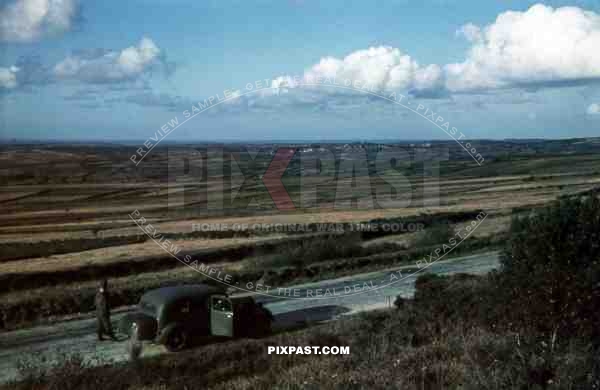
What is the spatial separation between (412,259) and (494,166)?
57.1 metres

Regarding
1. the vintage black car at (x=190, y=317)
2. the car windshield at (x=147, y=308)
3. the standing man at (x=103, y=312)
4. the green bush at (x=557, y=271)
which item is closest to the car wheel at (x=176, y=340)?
the vintage black car at (x=190, y=317)

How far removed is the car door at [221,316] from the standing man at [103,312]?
95.5 inches

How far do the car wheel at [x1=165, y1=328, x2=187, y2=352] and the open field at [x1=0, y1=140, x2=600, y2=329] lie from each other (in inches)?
255

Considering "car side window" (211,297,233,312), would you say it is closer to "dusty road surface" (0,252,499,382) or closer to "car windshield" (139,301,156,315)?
"car windshield" (139,301,156,315)

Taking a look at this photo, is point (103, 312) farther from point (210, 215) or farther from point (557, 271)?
point (210, 215)

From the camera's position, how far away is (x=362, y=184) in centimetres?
5650

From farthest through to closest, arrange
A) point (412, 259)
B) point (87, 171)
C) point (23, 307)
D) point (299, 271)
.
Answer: point (87, 171)
point (412, 259)
point (299, 271)
point (23, 307)

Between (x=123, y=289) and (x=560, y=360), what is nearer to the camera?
(x=560, y=360)

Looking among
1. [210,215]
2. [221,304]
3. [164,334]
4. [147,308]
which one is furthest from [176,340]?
[210,215]

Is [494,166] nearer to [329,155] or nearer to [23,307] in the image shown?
[329,155]

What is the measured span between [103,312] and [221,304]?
2861mm

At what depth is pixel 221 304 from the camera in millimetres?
12539

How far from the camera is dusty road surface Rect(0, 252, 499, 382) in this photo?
1264 cm

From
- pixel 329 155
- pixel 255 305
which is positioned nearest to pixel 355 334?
pixel 255 305
